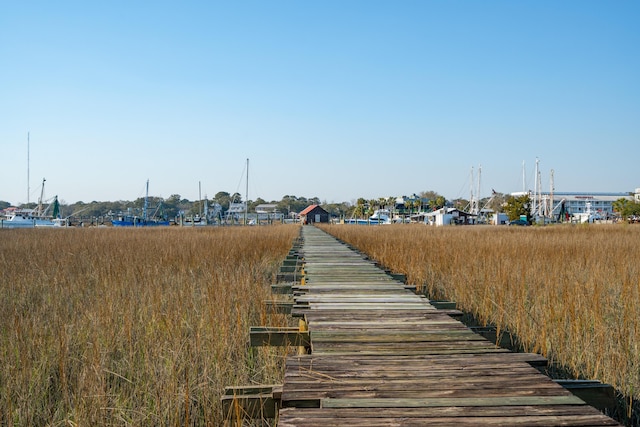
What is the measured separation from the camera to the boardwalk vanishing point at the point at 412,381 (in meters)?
1.85

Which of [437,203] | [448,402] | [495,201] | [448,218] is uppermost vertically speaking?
[495,201]

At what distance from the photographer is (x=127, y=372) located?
11.3 ft

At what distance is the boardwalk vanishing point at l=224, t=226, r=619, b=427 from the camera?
6.07 feet

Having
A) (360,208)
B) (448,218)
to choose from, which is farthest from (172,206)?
(448,218)

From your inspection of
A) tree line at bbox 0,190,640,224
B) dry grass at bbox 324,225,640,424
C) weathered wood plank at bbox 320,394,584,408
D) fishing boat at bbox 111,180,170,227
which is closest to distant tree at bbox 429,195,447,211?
tree line at bbox 0,190,640,224

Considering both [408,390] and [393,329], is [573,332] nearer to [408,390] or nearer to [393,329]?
[393,329]

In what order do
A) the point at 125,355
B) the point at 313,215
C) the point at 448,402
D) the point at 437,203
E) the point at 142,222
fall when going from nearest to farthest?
1. the point at 448,402
2. the point at 125,355
3. the point at 142,222
4. the point at 313,215
5. the point at 437,203

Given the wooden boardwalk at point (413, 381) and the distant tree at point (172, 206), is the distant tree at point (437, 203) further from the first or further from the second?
the wooden boardwalk at point (413, 381)

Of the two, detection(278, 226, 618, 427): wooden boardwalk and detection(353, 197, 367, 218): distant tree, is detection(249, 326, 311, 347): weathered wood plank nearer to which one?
detection(278, 226, 618, 427): wooden boardwalk

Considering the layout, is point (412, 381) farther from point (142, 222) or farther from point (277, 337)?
point (142, 222)

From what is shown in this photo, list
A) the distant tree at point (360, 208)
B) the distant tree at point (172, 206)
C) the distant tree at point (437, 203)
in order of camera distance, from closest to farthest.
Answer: the distant tree at point (437, 203)
the distant tree at point (360, 208)
the distant tree at point (172, 206)

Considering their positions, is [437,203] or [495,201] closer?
[437,203]

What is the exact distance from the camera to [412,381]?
2.21 m

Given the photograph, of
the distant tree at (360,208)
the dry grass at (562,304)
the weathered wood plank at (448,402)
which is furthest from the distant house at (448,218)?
the weathered wood plank at (448,402)
